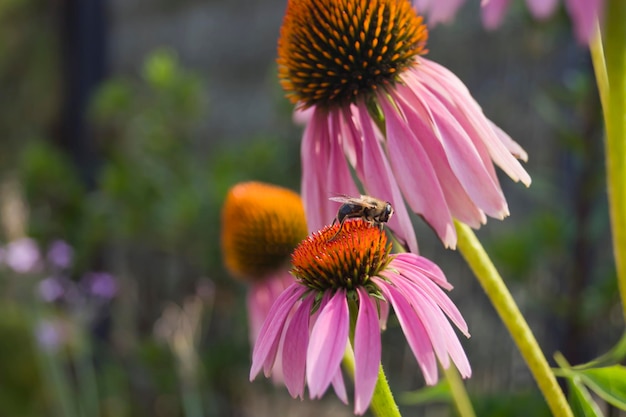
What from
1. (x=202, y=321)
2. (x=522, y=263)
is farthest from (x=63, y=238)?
(x=522, y=263)

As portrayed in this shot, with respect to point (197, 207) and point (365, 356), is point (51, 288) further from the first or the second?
point (365, 356)

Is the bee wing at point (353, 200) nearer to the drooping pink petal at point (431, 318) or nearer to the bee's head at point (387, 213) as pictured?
the bee's head at point (387, 213)

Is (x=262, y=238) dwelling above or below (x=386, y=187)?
below

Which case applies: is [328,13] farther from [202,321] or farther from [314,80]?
[202,321]

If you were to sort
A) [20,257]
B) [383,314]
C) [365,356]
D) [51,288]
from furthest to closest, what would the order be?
[51,288]
[20,257]
[383,314]
[365,356]

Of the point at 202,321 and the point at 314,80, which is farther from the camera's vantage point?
the point at 202,321

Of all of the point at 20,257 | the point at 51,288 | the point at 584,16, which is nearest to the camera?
the point at 584,16

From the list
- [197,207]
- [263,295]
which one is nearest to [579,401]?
[263,295]
